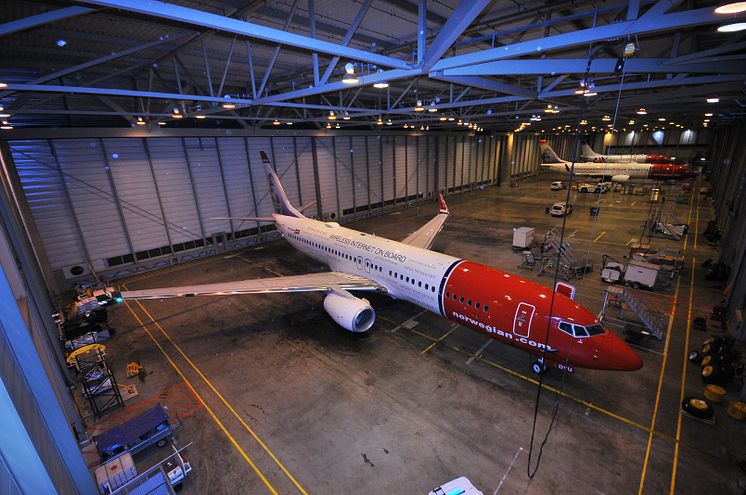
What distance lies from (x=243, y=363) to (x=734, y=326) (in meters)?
27.2

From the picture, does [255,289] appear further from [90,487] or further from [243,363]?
[90,487]

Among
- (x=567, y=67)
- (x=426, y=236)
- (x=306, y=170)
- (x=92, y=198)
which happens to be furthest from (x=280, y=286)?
(x=306, y=170)

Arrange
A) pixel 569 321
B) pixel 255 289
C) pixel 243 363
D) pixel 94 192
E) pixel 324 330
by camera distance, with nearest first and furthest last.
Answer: pixel 569 321
pixel 243 363
pixel 255 289
pixel 324 330
pixel 94 192

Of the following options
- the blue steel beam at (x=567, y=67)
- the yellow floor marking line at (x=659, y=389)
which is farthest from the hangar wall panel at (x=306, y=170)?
the yellow floor marking line at (x=659, y=389)

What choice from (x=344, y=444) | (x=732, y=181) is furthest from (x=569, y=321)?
(x=732, y=181)

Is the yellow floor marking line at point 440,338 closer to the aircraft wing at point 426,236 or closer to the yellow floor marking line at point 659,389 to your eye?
the aircraft wing at point 426,236

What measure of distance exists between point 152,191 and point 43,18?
27.5 meters

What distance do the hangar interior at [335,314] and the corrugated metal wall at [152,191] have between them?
0.83 feet

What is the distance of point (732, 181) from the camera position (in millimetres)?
36281

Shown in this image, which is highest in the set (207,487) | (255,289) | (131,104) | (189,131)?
(131,104)

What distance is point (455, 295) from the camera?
16.5m

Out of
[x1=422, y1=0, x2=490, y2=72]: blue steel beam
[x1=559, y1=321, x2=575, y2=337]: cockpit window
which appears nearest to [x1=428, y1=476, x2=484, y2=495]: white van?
[x1=559, y1=321, x2=575, y2=337]: cockpit window

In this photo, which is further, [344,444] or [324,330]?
[324,330]

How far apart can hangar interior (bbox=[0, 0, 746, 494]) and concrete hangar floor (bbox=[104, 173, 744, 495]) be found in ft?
0.36
